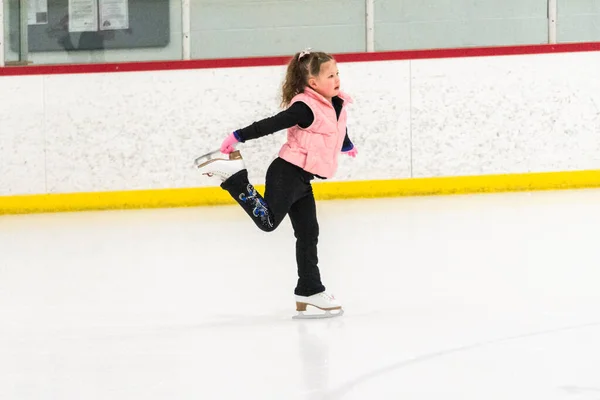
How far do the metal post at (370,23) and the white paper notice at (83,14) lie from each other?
2.06 m

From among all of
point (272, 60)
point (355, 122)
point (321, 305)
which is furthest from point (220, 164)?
point (272, 60)

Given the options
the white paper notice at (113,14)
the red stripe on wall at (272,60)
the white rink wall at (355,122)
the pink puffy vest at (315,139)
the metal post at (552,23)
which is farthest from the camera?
the white paper notice at (113,14)

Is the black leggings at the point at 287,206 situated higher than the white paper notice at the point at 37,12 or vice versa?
the white paper notice at the point at 37,12

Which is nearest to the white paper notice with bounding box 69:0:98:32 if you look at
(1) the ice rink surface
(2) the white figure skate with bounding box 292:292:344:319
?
(1) the ice rink surface

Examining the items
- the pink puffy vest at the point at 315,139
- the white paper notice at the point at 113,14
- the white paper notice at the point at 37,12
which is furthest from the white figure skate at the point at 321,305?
the white paper notice at the point at 37,12

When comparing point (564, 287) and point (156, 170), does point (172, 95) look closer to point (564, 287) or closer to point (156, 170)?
point (156, 170)

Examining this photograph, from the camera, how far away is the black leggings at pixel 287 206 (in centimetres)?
336

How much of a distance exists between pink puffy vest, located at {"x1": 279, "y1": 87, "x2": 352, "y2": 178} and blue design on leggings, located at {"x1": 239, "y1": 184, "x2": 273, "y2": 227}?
0.16m

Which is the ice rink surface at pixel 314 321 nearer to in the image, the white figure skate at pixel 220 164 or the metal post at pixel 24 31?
the white figure skate at pixel 220 164

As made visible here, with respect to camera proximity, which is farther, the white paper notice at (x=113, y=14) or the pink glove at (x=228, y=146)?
the white paper notice at (x=113, y=14)

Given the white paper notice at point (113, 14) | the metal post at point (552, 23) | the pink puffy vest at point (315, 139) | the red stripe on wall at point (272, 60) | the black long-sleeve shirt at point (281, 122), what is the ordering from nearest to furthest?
the black long-sleeve shirt at point (281, 122), the pink puffy vest at point (315, 139), the red stripe on wall at point (272, 60), the metal post at point (552, 23), the white paper notice at point (113, 14)

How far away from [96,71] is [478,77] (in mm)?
2830

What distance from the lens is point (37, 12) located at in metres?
8.00

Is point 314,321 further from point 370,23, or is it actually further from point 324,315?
point 370,23
